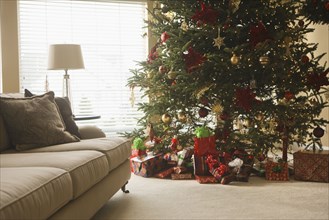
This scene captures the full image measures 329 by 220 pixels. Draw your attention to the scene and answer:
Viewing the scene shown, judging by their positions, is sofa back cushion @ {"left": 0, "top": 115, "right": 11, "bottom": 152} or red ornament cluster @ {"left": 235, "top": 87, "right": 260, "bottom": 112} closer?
sofa back cushion @ {"left": 0, "top": 115, "right": 11, "bottom": 152}

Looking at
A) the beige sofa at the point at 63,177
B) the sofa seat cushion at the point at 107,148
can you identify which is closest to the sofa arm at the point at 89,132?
the beige sofa at the point at 63,177

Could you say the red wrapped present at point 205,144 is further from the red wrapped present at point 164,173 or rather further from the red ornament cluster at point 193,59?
the red ornament cluster at point 193,59

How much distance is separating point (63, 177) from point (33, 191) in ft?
0.93

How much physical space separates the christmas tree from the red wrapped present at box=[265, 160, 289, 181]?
0.20 m

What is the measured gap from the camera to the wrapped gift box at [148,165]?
11.8 feet

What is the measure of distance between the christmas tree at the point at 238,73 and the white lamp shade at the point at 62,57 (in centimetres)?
77

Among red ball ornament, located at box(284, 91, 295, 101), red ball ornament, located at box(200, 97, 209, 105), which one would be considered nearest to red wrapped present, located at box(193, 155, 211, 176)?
red ball ornament, located at box(200, 97, 209, 105)

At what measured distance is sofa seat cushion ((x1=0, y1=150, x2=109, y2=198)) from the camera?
187 cm

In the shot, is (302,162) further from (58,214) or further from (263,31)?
(58,214)

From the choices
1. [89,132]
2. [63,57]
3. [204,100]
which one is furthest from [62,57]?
[204,100]

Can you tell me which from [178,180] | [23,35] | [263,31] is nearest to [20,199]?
[178,180]

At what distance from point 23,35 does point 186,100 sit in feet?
7.19

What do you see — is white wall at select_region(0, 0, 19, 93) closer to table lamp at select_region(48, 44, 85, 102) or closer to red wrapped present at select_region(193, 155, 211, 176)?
table lamp at select_region(48, 44, 85, 102)

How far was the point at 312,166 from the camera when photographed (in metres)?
3.32
